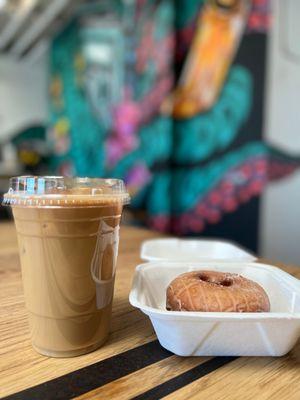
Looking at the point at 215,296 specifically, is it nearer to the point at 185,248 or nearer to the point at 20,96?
the point at 185,248

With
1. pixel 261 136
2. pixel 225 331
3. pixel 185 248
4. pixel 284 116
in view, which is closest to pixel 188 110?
pixel 261 136

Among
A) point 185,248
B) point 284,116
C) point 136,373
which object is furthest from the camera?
point 284,116

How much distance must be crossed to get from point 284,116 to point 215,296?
7.22 ft

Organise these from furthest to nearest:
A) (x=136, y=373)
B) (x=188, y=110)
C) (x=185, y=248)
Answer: (x=188, y=110) → (x=185, y=248) → (x=136, y=373)

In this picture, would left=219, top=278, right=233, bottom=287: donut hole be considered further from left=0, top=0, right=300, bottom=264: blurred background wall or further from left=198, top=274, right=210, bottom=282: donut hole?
left=0, top=0, right=300, bottom=264: blurred background wall

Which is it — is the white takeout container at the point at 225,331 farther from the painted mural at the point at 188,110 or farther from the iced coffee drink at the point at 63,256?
the painted mural at the point at 188,110

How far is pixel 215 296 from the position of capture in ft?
1.45

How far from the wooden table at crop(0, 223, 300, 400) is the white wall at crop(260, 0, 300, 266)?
202cm

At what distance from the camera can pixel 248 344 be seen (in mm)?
431

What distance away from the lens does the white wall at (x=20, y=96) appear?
6.19 metres

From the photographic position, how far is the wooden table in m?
0.38

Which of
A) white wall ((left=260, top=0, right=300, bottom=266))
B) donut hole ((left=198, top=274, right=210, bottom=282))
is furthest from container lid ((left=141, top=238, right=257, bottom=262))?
white wall ((left=260, top=0, right=300, bottom=266))

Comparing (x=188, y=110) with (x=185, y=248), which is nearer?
(x=185, y=248)

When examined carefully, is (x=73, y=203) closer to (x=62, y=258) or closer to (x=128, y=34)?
(x=62, y=258)
